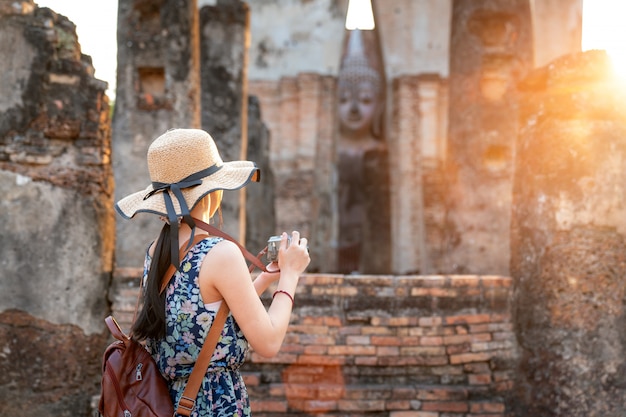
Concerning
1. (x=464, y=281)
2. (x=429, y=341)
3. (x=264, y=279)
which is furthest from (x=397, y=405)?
(x=264, y=279)

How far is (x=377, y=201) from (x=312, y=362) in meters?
13.2

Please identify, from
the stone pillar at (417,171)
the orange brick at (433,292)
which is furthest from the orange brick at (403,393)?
the stone pillar at (417,171)

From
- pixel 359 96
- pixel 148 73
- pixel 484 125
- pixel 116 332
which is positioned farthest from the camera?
pixel 359 96

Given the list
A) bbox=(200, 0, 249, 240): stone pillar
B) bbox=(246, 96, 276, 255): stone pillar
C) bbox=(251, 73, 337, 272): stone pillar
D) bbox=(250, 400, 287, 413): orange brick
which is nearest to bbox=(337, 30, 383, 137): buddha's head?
bbox=(251, 73, 337, 272): stone pillar

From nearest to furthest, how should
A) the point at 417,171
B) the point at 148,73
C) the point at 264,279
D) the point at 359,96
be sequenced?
the point at 264,279
the point at 148,73
the point at 417,171
the point at 359,96

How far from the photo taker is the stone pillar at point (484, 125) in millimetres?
9328

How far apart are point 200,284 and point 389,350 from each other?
228cm

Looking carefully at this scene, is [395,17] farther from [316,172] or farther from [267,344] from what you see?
[267,344]

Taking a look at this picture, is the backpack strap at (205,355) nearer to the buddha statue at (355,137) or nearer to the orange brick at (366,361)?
the orange brick at (366,361)

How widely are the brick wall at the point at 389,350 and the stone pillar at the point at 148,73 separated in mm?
3361

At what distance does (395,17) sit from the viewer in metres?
16.0

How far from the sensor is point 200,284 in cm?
205

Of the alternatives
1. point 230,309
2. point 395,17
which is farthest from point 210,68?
point 395,17

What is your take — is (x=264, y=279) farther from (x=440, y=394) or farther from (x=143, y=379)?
(x=440, y=394)
